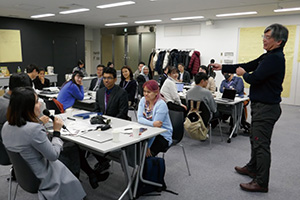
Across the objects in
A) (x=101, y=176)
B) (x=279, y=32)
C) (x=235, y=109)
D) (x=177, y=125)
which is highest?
(x=279, y=32)

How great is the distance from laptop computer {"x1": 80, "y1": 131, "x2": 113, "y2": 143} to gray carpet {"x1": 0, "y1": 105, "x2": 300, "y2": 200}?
759 millimetres

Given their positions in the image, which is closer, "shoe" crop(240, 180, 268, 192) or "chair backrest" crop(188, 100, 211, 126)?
"shoe" crop(240, 180, 268, 192)

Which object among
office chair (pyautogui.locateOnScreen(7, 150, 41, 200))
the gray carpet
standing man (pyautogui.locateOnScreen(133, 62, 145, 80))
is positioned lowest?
the gray carpet

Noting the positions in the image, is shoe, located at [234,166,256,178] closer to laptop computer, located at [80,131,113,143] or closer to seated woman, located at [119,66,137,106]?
laptop computer, located at [80,131,113,143]

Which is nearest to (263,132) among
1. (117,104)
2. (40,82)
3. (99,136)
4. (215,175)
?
(215,175)

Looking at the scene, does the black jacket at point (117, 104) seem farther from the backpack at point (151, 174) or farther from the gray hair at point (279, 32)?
the gray hair at point (279, 32)

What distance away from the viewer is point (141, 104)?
3066 millimetres

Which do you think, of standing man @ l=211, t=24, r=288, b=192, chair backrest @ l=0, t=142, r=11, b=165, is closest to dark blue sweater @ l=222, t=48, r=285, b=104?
standing man @ l=211, t=24, r=288, b=192

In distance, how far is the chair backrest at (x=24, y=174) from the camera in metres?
1.78

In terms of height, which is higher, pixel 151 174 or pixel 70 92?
pixel 70 92

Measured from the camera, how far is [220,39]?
9531 millimetres

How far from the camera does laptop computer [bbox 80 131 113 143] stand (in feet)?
7.58

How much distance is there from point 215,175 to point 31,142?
239 centimetres

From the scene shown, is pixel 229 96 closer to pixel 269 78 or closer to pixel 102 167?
pixel 269 78
